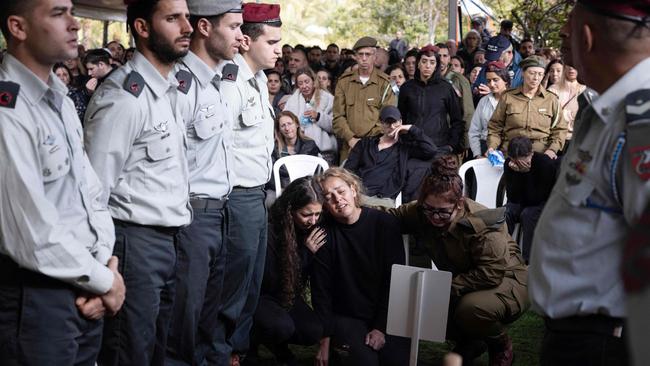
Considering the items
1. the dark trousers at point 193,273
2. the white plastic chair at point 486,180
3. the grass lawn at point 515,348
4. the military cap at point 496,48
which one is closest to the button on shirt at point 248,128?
the dark trousers at point 193,273

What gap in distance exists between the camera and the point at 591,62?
1844mm

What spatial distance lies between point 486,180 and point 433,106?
1247 millimetres

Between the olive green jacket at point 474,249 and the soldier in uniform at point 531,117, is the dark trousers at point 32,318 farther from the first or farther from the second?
the soldier in uniform at point 531,117

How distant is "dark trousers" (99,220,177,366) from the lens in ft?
9.33

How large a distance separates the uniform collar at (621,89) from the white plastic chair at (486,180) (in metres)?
4.82

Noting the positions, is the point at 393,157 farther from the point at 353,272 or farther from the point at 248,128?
the point at 248,128

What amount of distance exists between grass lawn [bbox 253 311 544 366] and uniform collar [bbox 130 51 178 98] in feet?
7.05

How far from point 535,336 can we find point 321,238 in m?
1.59

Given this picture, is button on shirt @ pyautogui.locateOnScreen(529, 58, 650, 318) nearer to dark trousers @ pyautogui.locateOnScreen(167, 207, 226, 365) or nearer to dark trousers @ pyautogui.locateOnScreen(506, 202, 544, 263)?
dark trousers @ pyautogui.locateOnScreen(167, 207, 226, 365)

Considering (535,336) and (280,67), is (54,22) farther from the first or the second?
(280,67)

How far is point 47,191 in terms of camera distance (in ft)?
7.35

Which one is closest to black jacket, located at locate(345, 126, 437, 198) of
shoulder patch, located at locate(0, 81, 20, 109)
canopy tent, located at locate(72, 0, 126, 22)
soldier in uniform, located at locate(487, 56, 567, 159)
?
soldier in uniform, located at locate(487, 56, 567, 159)

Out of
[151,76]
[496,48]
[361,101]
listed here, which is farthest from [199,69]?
[496,48]

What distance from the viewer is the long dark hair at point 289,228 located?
175 inches
